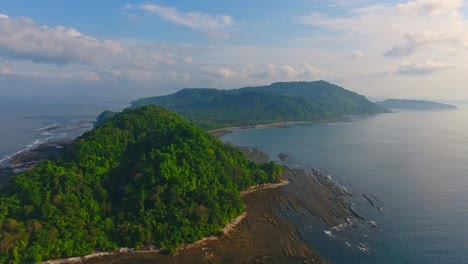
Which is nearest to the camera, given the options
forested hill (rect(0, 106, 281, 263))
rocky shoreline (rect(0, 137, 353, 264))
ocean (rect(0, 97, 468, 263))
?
forested hill (rect(0, 106, 281, 263))

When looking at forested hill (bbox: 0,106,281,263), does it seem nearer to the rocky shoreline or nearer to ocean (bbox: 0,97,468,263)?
the rocky shoreline

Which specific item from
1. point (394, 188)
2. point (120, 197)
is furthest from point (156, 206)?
Answer: point (394, 188)

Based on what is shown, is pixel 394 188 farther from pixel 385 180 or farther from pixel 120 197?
pixel 120 197

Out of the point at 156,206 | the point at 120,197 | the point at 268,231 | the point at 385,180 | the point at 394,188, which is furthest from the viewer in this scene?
the point at 385,180

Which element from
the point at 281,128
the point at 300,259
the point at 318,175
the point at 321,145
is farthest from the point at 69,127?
the point at 300,259

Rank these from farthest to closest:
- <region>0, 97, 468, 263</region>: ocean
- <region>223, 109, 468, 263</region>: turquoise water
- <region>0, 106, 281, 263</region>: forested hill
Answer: <region>0, 97, 468, 263</region>: ocean
<region>223, 109, 468, 263</region>: turquoise water
<region>0, 106, 281, 263</region>: forested hill

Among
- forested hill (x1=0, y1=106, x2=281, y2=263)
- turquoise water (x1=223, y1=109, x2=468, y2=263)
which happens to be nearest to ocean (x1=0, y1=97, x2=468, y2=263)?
turquoise water (x1=223, y1=109, x2=468, y2=263)

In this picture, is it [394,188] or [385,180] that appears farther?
[385,180]
